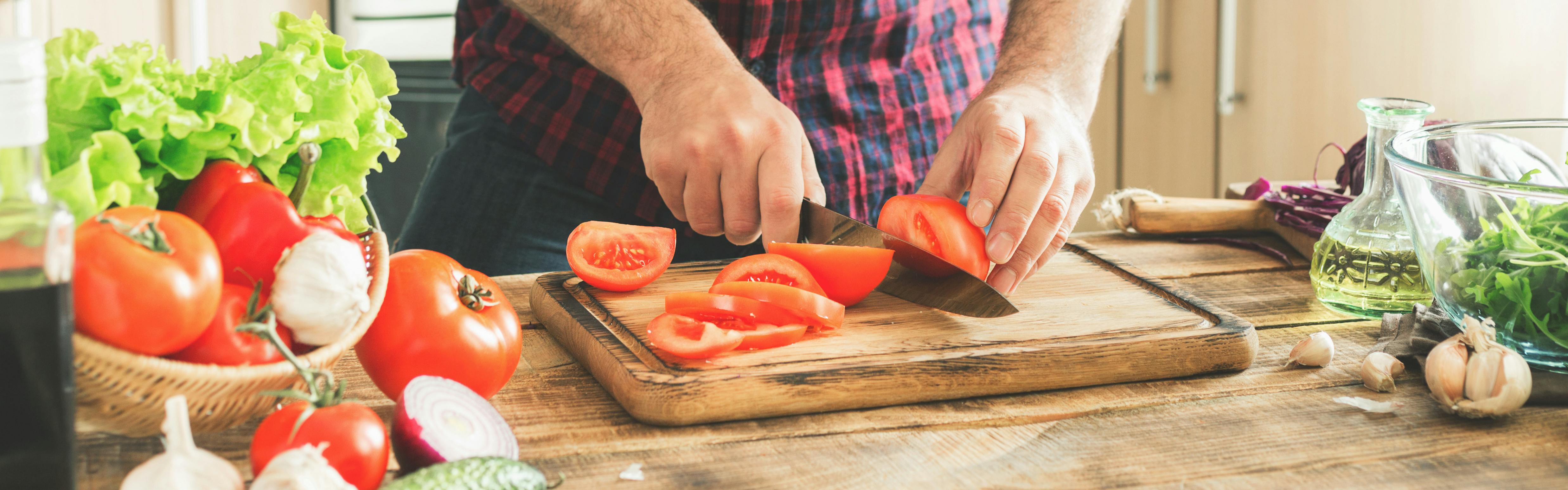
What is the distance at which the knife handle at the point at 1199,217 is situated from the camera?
180 cm

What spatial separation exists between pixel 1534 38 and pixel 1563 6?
0.36 ft

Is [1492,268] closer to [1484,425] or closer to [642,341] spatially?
[1484,425]

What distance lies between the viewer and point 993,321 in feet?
4.03

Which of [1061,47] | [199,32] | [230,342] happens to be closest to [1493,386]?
[1061,47]

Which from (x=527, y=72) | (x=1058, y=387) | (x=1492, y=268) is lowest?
(x=1058, y=387)

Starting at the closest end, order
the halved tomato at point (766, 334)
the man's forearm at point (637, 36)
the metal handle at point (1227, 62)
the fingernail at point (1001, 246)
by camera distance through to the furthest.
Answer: the halved tomato at point (766, 334), the fingernail at point (1001, 246), the man's forearm at point (637, 36), the metal handle at point (1227, 62)

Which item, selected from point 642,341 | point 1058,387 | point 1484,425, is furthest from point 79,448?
point 1484,425

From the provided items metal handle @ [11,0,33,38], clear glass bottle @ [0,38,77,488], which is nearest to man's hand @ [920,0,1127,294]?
clear glass bottle @ [0,38,77,488]

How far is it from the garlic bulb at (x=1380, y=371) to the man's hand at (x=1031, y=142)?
40cm

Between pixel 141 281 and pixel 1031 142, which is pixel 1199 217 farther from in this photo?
pixel 141 281

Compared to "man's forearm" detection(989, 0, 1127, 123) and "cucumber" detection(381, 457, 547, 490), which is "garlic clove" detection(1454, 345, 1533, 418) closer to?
"man's forearm" detection(989, 0, 1127, 123)

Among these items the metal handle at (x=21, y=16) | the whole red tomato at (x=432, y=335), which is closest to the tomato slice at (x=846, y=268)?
the whole red tomato at (x=432, y=335)

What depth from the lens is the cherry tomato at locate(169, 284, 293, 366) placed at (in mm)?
768

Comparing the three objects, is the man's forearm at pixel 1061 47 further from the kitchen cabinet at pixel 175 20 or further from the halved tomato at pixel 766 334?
the kitchen cabinet at pixel 175 20
